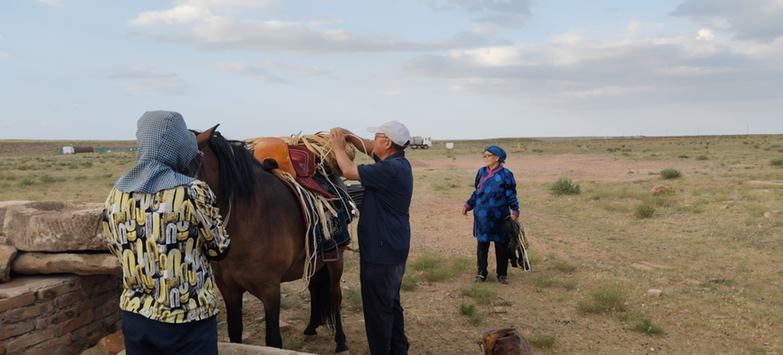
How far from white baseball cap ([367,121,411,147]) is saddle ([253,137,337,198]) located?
0.86m

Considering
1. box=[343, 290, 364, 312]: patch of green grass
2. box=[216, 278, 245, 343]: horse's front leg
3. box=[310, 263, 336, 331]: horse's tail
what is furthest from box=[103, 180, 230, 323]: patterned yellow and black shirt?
box=[343, 290, 364, 312]: patch of green grass

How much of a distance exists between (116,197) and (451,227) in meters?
8.90

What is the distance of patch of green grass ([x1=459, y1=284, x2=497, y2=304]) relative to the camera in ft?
20.0

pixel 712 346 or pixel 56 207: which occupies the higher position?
pixel 56 207

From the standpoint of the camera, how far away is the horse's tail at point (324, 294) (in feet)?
15.5

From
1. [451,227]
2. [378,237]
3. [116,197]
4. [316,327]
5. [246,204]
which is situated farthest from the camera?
[451,227]

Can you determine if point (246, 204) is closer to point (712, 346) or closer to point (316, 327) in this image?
point (316, 327)

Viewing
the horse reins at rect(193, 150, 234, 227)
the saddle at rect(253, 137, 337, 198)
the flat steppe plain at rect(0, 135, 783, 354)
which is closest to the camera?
the horse reins at rect(193, 150, 234, 227)

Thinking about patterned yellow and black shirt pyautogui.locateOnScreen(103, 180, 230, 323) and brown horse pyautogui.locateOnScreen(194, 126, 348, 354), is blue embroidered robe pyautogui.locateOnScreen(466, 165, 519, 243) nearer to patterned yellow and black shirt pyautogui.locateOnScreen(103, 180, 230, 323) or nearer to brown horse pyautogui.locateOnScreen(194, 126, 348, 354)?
brown horse pyautogui.locateOnScreen(194, 126, 348, 354)

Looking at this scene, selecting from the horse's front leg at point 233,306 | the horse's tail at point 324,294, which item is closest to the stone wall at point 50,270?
the horse's front leg at point 233,306

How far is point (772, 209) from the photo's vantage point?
421 inches

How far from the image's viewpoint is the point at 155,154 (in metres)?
2.12

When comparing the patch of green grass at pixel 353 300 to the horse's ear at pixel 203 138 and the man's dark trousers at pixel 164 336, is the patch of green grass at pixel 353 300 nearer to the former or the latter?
the horse's ear at pixel 203 138

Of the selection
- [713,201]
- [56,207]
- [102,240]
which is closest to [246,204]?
[102,240]
